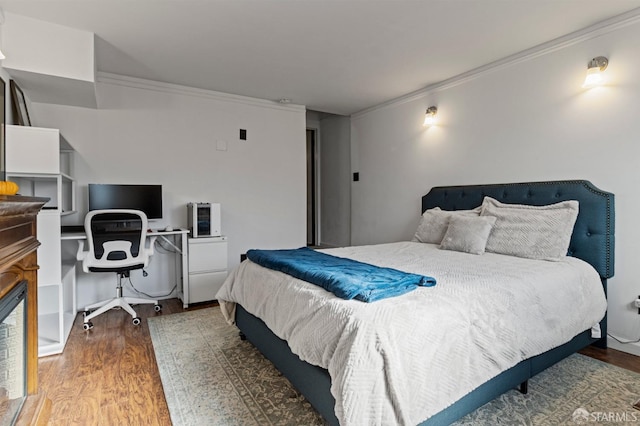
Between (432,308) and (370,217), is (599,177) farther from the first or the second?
(370,217)

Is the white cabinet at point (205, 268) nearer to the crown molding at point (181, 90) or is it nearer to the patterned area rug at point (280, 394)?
the patterned area rug at point (280, 394)

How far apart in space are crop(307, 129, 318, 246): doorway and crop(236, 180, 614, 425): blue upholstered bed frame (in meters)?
2.69

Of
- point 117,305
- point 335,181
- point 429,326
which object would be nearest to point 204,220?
point 117,305

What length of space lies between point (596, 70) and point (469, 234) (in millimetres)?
1540

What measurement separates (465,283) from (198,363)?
71.1 inches

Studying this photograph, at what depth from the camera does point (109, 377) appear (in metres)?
2.17

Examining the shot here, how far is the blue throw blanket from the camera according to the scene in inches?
62.7

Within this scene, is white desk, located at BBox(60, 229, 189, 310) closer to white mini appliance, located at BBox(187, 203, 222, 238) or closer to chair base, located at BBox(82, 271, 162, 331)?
white mini appliance, located at BBox(187, 203, 222, 238)

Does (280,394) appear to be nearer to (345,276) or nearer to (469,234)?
(345,276)

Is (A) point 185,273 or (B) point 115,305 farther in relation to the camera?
(A) point 185,273

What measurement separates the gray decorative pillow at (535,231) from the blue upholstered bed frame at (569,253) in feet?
0.45

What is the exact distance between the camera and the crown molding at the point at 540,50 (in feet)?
8.18

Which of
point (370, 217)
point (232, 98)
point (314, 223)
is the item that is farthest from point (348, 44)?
point (314, 223)

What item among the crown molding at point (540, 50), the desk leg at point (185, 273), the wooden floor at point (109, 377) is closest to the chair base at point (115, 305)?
the wooden floor at point (109, 377)
